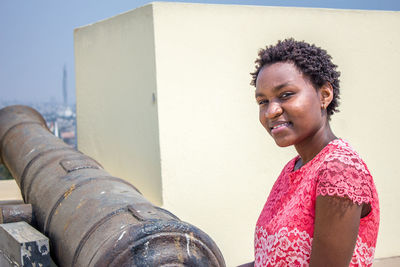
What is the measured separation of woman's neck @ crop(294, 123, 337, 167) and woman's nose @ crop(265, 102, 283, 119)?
12 cm

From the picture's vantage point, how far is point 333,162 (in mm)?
1564

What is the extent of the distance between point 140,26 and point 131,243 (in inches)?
137

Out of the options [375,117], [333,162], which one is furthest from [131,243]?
[375,117]

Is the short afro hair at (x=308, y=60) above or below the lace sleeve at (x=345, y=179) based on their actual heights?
above

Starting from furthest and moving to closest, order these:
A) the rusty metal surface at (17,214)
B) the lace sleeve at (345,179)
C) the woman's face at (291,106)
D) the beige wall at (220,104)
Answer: the beige wall at (220,104), the rusty metal surface at (17,214), the woman's face at (291,106), the lace sleeve at (345,179)

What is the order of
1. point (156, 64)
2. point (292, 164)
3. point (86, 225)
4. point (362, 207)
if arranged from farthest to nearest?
point (156, 64)
point (86, 225)
point (292, 164)
point (362, 207)

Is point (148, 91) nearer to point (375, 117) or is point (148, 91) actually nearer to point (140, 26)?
point (140, 26)

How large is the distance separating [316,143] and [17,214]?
2.93 meters

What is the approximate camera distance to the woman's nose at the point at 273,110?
179cm

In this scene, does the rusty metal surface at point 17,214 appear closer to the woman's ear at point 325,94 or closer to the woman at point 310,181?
the woman at point 310,181

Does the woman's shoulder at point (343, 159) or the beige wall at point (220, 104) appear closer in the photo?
the woman's shoulder at point (343, 159)

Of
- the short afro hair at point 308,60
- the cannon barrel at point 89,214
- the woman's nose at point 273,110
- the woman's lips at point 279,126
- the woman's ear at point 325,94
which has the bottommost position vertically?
the cannon barrel at point 89,214

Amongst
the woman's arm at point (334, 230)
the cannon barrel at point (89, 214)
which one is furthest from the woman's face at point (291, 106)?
the cannon barrel at point (89, 214)

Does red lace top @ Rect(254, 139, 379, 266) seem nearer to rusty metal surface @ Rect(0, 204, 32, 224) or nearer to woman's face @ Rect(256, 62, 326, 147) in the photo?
woman's face @ Rect(256, 62, 326, 147)
